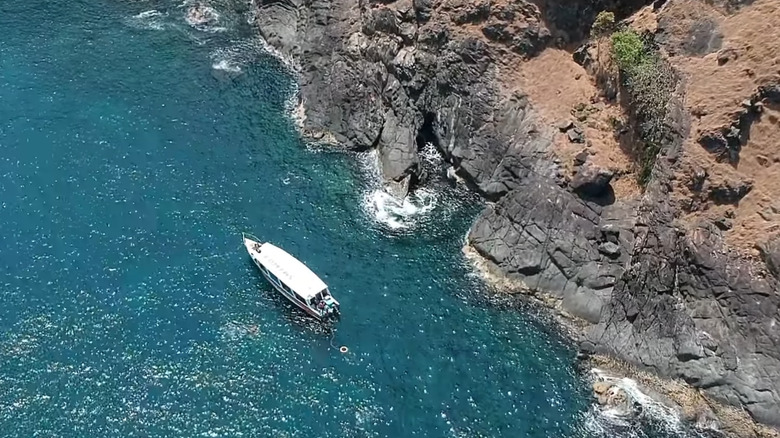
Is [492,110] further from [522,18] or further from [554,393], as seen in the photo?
[554,393]

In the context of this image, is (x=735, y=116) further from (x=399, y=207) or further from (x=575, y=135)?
(x=399, y=207)

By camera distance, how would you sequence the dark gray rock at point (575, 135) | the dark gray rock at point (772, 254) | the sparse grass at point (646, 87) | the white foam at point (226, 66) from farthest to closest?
the white foam at point (226, 66) < the dark gray rock at point (575, 135) < the sparse grass at point (646, 87) < the dark gray rock at point (772, 254)

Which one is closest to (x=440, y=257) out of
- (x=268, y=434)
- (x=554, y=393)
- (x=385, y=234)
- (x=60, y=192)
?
(x=385, y=234)

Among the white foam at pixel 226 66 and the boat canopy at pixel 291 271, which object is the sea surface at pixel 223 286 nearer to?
the white foam at pixel 226 66

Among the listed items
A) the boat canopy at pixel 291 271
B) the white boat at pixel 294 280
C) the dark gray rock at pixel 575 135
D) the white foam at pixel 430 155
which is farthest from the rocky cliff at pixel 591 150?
the white boat at pixel 294 280

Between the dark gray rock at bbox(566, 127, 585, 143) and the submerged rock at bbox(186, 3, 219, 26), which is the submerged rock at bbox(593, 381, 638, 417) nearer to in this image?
the dark gray rock at bbox(566, 127, 585, 143)

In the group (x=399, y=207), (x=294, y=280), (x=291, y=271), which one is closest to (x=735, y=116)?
(x=399, y=207)

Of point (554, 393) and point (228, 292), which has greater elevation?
point (554, 393)
